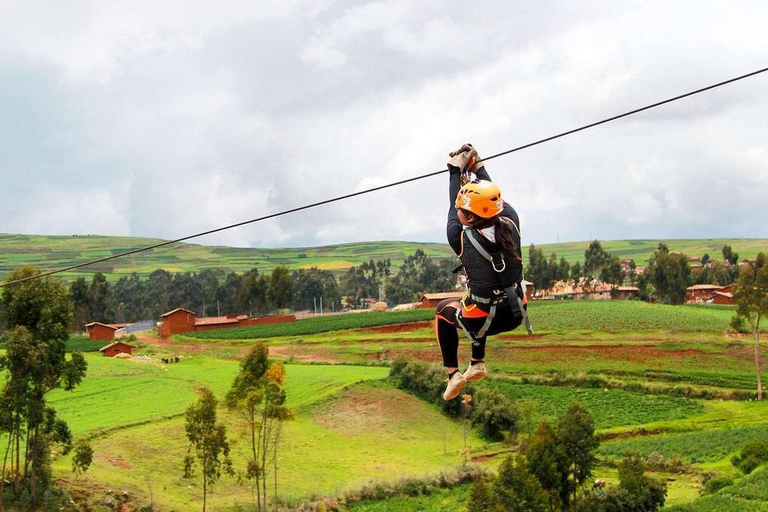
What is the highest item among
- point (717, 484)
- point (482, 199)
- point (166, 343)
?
point (482, 199)

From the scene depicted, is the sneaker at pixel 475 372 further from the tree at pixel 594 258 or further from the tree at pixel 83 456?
the tree at pixel 594 258

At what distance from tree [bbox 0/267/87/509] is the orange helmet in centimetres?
2972

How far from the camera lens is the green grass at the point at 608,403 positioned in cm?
6075

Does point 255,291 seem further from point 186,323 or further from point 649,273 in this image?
point 649,273

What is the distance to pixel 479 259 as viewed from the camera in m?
8.15

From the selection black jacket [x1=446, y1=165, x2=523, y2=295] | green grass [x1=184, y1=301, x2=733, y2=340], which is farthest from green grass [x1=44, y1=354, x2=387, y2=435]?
black jacket [x1=446, y1=165, x2=523, y2=295]

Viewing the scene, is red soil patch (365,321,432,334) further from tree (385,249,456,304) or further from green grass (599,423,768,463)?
tree (385,249,456,304)

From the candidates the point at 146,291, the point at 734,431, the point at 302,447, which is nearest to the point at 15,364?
the point at 302,447

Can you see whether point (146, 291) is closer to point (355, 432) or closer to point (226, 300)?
point (226, 300)

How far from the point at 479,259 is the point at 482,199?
25.7 inches

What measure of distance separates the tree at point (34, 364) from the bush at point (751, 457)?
31808 mm

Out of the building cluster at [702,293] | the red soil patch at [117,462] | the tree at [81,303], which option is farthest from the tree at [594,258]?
the red soil patch at [117,462]

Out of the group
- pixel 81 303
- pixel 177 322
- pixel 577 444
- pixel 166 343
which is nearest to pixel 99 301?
pixel 81 303

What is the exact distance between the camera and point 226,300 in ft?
A: 506
